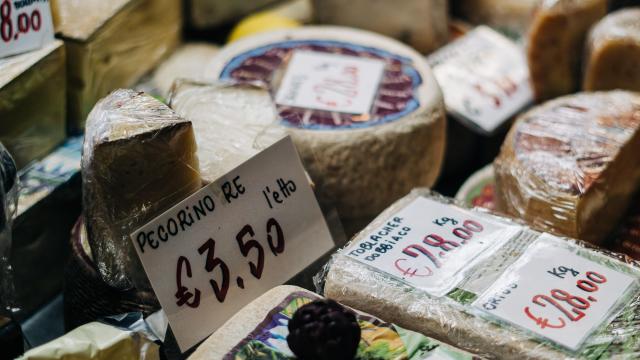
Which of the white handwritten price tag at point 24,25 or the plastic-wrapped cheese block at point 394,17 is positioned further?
the plastic-wrapped cheese block at point 394,17

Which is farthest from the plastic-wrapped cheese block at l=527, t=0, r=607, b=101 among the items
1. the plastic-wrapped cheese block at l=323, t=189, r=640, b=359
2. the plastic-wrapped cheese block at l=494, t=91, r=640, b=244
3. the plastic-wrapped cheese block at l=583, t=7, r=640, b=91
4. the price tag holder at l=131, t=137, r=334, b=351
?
the price tag holder at l=131, t=137, r=334, b=351

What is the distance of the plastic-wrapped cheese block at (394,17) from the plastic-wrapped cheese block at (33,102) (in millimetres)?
909

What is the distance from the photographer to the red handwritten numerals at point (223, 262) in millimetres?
1241

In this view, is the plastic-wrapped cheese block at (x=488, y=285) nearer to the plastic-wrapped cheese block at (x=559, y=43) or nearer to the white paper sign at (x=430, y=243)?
the white paper sign at (x=430, y=243)

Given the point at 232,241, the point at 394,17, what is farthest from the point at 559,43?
the point at 232,241

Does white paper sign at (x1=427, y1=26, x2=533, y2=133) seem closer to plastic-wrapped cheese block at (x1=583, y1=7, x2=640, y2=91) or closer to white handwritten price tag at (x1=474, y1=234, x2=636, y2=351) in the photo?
plastic-wrapped cheese block at (x1=583, y1=7, x2=640, y2=91)

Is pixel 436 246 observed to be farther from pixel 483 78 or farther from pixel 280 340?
pixel 483 78

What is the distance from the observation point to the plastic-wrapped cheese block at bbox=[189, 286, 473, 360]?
1.09 meters

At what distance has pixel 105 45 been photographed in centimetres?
179

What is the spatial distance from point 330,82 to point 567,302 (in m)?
0.87

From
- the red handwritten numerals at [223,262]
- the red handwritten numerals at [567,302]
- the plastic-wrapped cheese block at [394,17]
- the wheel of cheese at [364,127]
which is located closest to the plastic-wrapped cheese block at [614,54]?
the wheel of cheese at [364,127]

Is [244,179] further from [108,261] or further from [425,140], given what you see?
[425,140]

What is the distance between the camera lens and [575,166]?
1.58m

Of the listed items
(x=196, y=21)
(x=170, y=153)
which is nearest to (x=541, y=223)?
(x=170, y=153)
